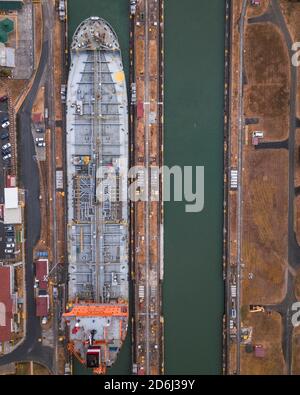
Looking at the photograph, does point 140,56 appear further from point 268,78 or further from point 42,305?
point 42,305

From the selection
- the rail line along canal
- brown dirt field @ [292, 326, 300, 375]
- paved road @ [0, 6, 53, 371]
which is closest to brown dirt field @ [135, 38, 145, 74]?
the rail line along canal

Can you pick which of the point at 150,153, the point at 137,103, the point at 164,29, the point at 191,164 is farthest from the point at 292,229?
the point at 164,29

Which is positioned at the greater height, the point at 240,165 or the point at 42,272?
the point at 240,165

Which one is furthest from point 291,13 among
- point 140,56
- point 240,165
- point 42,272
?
point 42,272

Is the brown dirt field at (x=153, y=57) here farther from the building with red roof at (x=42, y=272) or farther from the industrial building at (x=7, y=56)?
the building with red roof at (x=42, y=272)

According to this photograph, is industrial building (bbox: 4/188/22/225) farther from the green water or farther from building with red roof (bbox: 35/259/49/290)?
the green water

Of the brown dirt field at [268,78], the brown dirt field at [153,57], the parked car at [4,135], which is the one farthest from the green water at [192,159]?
the parked car at [4,135]
